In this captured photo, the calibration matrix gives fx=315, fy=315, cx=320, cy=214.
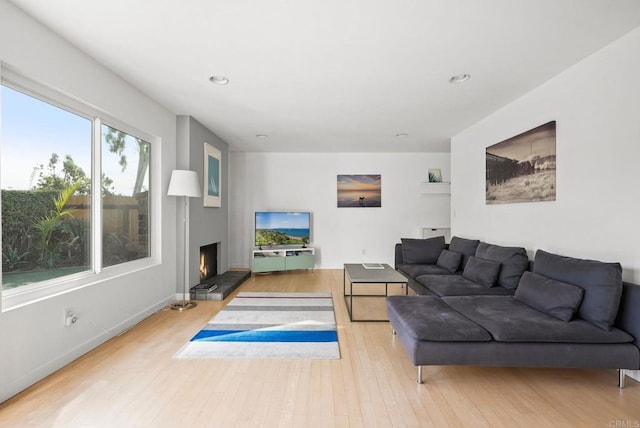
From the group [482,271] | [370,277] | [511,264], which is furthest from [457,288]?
[370,277]

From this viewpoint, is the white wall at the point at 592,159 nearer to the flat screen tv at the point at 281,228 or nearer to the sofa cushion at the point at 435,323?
the sofa cushion at the point at 435,323

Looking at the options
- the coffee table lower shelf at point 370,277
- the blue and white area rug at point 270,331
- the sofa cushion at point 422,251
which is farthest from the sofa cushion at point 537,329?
the sofa cushion at point 422,251

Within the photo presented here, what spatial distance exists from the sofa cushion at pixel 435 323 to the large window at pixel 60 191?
2782mm

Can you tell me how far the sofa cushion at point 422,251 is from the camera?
493 cm

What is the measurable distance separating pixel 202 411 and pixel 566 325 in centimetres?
251

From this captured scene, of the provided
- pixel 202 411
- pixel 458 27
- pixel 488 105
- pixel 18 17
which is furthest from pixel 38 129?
pixel 488 105

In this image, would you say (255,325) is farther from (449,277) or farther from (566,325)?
(566,325)

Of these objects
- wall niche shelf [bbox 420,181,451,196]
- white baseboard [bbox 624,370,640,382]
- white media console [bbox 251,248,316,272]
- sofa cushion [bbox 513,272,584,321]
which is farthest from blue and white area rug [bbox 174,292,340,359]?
wall niche shelf [bbox 420,181,451,196]

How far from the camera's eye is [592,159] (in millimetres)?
2631

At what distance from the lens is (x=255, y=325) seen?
3.37 metres

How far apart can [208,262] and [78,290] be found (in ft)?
8.81

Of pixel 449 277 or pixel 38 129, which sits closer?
pixel 38 129

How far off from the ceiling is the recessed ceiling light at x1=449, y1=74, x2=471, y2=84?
0.06 meters

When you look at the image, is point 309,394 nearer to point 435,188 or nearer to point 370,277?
point 370,277
